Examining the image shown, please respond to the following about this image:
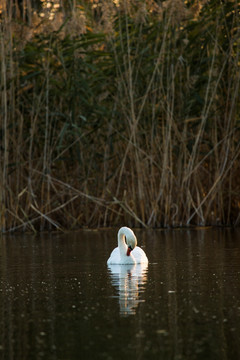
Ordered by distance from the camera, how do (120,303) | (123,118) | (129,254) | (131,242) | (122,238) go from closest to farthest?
(120,303) < (131,242) < (129,254) < (122,238) < (123,118)

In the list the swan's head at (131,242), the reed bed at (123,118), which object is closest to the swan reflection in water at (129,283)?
the swan's head at (131,242)

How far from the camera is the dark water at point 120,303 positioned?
4652 millimetres

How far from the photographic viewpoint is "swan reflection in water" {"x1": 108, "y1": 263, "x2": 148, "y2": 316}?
19.7 feet

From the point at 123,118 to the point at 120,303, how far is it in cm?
653

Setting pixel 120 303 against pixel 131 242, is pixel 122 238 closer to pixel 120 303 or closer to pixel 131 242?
pixel 131 242

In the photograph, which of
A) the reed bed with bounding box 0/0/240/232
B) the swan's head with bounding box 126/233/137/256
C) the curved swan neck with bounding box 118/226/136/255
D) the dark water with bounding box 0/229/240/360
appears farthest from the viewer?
the reed bed with bounding box 0/0/240/232

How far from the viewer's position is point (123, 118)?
12.4 m

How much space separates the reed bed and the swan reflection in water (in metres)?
3.85

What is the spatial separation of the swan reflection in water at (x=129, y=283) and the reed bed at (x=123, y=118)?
385 centimetres

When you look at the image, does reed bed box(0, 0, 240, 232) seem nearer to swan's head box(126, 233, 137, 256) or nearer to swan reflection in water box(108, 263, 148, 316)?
swan's head box(126, 233, 137, 256)

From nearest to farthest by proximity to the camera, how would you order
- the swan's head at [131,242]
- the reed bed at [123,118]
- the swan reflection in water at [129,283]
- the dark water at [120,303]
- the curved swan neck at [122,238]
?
the dark water at [120,303] → the swan reflection in water at [129,283] → the swan's head at [131,242] → the curved swan neck at [122,238] → the reed bed at [123,118]

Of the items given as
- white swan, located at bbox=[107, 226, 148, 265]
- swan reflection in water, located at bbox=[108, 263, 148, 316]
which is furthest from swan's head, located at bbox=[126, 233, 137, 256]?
swan reflection in water, located at bbox=[108, 263, 148, 316]

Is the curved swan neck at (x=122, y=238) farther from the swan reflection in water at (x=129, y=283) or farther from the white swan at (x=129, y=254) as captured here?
the swan reflection in water at (x=129, y=283)

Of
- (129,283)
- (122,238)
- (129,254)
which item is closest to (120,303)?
(129,283)
